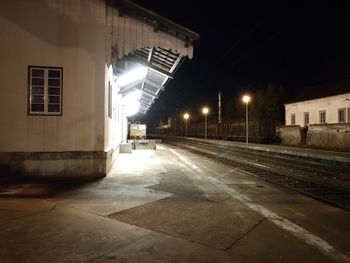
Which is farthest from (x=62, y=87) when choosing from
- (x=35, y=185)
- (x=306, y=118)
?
(x=306, y=118)

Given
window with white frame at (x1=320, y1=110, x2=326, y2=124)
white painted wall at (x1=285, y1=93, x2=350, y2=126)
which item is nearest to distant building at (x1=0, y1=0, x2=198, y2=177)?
white painted wall at (x1=285, y1=93, x2=350, y2=126)

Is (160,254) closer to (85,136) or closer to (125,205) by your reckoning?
(125,205)

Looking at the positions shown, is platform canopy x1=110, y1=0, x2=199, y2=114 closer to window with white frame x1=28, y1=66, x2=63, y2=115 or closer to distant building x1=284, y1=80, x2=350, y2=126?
window with white frame x1=28, y1=66, x2=63, y2=115

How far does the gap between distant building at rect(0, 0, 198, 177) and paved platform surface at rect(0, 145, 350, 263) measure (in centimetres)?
132

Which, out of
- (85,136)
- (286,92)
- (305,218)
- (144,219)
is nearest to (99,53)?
(85,136)

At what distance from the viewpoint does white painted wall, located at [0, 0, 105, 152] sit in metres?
10.8

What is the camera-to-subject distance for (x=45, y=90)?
11055mm

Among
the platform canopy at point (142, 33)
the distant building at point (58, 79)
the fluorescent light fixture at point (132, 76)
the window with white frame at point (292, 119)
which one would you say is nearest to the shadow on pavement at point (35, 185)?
the distant building at point (58, 79)

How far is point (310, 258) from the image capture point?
15.4 feet

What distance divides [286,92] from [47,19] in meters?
46.4

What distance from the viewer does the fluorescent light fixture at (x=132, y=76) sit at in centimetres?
1597

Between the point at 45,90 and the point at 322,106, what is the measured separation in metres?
33.9

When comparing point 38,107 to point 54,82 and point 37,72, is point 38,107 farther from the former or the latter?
point 37,72

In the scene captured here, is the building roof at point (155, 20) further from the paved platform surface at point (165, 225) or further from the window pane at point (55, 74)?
the paved platform surface at point (165, 225)
